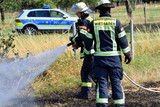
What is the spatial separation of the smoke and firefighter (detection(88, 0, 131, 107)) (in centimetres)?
166

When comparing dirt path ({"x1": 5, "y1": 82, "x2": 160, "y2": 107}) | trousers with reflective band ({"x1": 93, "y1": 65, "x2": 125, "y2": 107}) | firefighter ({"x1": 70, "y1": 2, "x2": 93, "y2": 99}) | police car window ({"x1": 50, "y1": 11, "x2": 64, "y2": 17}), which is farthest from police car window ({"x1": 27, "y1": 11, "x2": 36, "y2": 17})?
trousers with reflective band ({"x1": 93, "y1": 65, "x2": 125, "y2": 107})

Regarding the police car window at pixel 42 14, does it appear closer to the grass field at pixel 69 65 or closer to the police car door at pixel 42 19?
the police car door at pixel 42 19

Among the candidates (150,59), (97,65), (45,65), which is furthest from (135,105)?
(150,59)

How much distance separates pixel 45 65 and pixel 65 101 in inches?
38.5

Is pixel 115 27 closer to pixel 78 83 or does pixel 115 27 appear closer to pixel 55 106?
pixel 55 106

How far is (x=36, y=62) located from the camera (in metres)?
5.61

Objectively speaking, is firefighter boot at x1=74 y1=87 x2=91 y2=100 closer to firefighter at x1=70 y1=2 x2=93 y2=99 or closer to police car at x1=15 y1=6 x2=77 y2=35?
firefighter at x1=70 y1=2 x2=93 y2=99

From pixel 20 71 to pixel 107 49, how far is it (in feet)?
8.20

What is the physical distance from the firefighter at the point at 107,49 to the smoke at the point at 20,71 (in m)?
1.66

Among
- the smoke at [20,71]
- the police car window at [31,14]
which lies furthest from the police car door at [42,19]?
the smoke at [20,71]

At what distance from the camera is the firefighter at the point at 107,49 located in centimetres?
378

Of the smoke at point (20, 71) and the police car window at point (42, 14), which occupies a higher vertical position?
the police car window at point (42, 14)

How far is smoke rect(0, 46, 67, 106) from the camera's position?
5.24 m

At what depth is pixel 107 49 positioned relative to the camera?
12.5 feet
